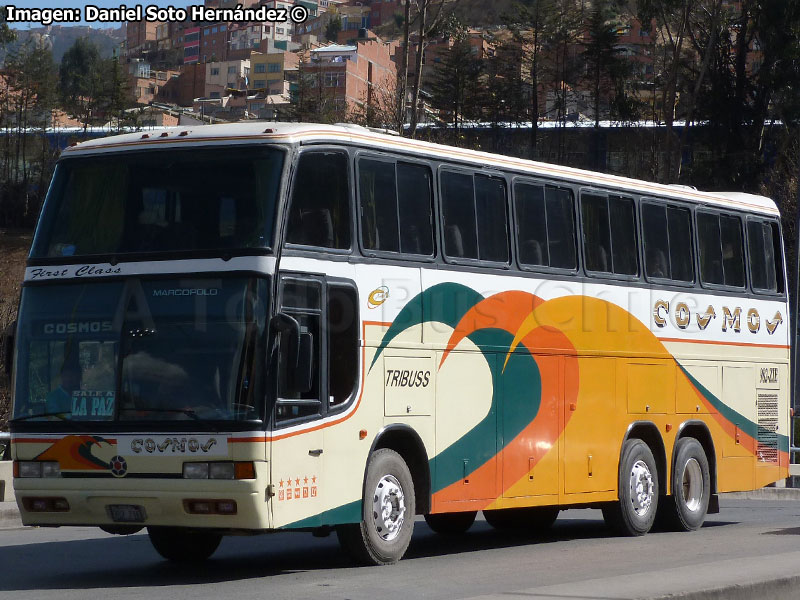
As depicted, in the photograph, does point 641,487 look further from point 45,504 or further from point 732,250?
point 45,504

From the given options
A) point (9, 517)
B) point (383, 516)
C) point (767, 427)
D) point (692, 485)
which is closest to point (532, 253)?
point (383, 516)

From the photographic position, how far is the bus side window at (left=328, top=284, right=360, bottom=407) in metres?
12.0

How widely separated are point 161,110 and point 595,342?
115371 millimetres

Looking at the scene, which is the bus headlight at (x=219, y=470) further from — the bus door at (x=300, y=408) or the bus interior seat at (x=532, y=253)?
the bus interior seat at (x=532, y=253)

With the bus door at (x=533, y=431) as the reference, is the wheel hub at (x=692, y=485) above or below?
below

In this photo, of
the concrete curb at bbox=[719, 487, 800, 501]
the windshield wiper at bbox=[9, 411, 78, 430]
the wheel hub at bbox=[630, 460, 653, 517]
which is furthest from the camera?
the concrete curb at bbox=[719, 487, 800, 501]

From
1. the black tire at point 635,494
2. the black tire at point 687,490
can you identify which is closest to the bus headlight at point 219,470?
the black tire at point 635,494

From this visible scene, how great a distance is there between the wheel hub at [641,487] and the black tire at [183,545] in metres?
5.46

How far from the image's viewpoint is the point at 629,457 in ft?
54.0

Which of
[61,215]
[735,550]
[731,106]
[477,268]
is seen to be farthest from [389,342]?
[731,106]

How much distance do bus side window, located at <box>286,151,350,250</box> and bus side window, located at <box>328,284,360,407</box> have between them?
45cm

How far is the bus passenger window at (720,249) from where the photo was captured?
59.4 feet

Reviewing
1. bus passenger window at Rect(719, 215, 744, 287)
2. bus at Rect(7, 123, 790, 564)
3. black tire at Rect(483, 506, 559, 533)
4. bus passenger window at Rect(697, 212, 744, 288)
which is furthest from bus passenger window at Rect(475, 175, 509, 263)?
bus passenger window at Rect(719, 215, 744, 287)

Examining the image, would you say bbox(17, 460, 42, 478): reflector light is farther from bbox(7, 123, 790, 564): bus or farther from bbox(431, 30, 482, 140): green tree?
bbox(431, 30, 482, 140): green tree
